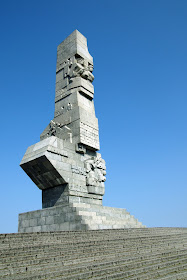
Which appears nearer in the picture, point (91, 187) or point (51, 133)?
point (91, 187)

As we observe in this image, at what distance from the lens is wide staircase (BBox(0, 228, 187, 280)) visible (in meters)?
3.59

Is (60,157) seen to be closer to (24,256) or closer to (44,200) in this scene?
(44,200)

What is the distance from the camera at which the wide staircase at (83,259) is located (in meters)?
3.59

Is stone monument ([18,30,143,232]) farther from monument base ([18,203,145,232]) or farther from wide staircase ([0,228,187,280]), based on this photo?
wide staircase ([0,228,187,280])

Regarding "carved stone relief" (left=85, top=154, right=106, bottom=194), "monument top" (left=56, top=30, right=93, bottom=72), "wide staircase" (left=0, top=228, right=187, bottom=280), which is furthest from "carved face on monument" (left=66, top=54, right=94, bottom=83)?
"wide staircase" (left=0, top=228, right=187, bottom=280)

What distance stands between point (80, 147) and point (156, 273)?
7.95 meters

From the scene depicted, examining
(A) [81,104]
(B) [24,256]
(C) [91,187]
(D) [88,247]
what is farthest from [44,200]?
(B) [24,256]

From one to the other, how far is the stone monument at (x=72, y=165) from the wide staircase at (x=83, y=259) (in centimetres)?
319

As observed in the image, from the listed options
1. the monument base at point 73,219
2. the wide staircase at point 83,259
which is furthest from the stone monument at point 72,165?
the wide staircase at point 83,259

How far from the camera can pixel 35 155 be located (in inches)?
404

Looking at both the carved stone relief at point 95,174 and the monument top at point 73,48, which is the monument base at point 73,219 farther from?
the monument top at point 73,48

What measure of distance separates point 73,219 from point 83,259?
4.71 m

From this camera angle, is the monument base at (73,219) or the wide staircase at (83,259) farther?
the monument base at (73,219)

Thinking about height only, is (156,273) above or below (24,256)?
below
